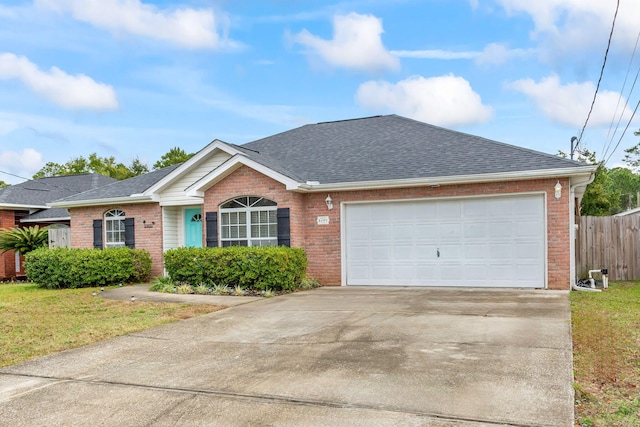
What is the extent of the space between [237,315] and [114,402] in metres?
4.41

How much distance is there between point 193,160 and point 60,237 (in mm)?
7661

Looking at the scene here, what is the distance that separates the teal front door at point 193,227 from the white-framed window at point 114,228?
2.35 m

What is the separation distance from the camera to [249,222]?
1395 centimetres

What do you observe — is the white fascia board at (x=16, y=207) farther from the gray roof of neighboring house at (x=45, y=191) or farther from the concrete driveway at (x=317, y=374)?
the concrete driveway at (x=317, y=374)

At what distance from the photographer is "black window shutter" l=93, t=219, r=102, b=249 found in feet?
56.0

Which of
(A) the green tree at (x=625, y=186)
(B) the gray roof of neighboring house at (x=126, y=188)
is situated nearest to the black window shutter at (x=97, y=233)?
(B) the gray roof of neighboring house at (x=126, y=188)

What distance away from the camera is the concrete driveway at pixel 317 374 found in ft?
13.5

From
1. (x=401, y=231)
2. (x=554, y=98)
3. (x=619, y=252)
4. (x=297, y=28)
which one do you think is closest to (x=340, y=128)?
(x=297, y=28)

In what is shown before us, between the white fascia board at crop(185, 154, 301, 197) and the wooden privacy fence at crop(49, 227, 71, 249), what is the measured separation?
23.9 feet

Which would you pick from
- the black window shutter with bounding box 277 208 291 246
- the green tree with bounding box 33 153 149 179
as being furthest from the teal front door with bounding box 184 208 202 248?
the green tree with bounding box 33 153 149 179

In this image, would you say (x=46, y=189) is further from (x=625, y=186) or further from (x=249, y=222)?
(x=625, y=186)

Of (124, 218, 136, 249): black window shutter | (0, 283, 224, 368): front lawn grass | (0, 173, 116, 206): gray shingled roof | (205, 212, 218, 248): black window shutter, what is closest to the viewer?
(0, 283, 224, 368): front lawn grass

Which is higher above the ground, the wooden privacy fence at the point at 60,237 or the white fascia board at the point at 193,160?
the white fascia board at the point at 193,160

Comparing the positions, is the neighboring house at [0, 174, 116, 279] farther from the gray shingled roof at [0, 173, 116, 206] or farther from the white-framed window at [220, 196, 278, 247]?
the white-framed window at [220, 196, 278, 247]
